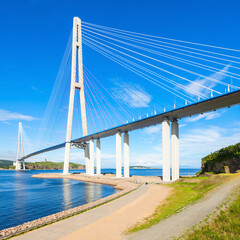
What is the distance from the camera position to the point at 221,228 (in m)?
10.4

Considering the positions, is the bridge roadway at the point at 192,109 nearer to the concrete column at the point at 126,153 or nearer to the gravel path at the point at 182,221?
the concrete column at the point at 126,153

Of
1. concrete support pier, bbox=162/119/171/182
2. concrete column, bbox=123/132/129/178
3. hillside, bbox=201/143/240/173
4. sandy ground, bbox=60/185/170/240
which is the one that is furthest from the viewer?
concrete column, bbox=123/132/129/178

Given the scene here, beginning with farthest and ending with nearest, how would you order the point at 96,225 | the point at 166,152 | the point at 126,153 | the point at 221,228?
the point at 126,153, the point at 166,152, the point at 96,225, the point at 221,228

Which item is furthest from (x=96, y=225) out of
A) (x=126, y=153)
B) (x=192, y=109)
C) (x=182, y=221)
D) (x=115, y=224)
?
(x=126, y=153)

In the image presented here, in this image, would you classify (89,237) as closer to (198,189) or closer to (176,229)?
(176,229)

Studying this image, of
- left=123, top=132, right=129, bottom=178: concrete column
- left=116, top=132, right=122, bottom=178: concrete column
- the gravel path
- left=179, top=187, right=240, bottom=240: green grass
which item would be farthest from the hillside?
left=179, top=187, right=240, bottom=240: green grass

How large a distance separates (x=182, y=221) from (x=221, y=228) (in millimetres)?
2319

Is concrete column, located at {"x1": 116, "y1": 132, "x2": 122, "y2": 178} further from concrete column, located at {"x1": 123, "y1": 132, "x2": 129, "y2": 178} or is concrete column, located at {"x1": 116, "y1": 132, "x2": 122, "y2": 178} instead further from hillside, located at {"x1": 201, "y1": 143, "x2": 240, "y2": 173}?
hillside, located at {"x1": 201, "y1": 143, "x2": 240, "y2": 173}

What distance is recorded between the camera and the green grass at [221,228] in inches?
381

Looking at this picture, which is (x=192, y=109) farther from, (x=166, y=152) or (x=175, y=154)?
(x=166, y=152)

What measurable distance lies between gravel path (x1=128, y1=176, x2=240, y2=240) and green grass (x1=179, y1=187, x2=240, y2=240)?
26.8 inches

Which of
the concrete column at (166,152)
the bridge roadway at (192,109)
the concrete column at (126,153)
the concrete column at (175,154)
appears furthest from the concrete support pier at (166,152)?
the concrete column at (126,153)

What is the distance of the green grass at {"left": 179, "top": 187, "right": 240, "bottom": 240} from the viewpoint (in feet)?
31.7

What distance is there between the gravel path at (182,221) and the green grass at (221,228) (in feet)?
2.23
